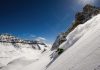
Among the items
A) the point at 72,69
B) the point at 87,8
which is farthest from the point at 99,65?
the point at 87,8

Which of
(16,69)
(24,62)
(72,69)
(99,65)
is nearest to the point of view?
(99,65)

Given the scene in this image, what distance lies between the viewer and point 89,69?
8.84 meters

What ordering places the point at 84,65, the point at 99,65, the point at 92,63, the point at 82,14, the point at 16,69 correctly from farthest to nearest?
1. the point at 82,14
2. the point at 16,69
3. the point at 84,65
4. the point at 92,63
5. the point at 99,65

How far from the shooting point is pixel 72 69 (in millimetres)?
10742

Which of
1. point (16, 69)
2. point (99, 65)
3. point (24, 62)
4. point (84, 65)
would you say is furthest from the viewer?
point (24, 62)

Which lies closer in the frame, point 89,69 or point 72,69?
point 89,69

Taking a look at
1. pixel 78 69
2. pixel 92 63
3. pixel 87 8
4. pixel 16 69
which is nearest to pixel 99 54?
pixel 92 63

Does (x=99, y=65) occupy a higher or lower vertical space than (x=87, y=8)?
lower

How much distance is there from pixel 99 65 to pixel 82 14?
140ft

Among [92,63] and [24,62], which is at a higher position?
[24,62]

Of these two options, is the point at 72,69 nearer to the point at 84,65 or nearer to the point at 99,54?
the point at 84,65

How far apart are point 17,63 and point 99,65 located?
4259 centimetres

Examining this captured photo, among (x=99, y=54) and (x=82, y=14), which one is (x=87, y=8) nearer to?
(x=82, y=14)

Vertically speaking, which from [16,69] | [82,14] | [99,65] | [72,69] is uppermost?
[82,14]
